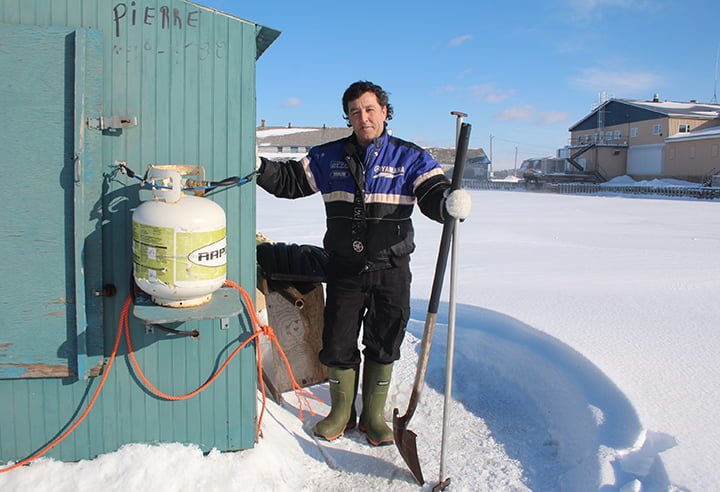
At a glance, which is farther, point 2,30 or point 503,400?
point 503,400

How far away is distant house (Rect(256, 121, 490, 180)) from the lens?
48.7 m

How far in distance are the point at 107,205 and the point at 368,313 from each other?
4.88 ft

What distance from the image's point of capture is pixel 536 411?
3.71 m

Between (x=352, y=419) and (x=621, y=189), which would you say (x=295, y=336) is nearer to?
(x=352, y=419)

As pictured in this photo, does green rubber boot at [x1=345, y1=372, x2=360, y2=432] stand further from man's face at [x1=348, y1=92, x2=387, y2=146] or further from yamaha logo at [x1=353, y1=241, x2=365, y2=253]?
man's face at [x1=348, y1=92, x2=387, y2=146]

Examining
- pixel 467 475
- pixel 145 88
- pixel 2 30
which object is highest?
pixel 2 30

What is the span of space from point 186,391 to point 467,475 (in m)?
1.50

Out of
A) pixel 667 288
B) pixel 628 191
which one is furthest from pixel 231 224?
pixel 628 191

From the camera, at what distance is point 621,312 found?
16.1ft

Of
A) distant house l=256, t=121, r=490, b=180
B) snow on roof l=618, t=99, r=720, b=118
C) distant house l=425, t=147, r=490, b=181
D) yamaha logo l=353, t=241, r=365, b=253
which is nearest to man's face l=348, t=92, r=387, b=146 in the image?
yamaha logo l=353, t=241, r=365, b=253

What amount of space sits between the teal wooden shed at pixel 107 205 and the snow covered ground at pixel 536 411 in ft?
0.68

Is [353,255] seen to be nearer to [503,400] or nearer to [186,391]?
[186,391]

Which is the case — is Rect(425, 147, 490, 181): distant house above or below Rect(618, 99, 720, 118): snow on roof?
below

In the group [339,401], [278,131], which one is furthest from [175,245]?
[278,131]
